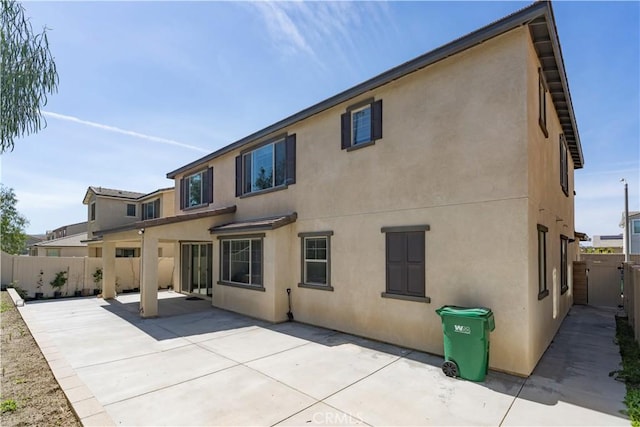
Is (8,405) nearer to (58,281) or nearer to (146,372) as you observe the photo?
(146,372)

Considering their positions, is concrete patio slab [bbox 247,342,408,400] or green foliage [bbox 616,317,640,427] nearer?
green foliage [bbox 616,317,640,427]

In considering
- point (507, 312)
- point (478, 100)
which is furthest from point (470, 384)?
point (478, 100)

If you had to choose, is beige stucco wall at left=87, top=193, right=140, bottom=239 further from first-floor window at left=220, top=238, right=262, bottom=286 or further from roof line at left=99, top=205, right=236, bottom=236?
first-floor window at left=220, top=238, right=262, bottom=286

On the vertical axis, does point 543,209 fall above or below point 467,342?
above

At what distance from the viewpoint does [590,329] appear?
9367 millimetres

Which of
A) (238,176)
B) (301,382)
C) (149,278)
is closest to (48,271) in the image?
(149,278)

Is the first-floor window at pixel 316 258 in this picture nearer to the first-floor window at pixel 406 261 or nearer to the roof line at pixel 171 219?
the first-floor window at pixel 406 261

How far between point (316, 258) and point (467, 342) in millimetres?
5007

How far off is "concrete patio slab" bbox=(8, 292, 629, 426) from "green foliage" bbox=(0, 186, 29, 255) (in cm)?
3473

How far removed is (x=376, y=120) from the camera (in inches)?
324

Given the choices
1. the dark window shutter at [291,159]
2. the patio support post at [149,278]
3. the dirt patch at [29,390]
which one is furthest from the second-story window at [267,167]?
the dirt patch at [29,390]

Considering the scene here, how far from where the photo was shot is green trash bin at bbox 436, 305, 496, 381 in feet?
18.2

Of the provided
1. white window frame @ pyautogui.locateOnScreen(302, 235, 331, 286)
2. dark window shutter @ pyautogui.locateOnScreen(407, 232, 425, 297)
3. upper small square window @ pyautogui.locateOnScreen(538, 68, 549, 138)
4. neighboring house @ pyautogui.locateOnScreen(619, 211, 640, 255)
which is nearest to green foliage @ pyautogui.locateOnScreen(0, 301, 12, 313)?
white window frame @ pyautogui.locateOnScreen(302, 235, 331, 286)

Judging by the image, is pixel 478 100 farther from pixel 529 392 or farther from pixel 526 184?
pixel 529 392
